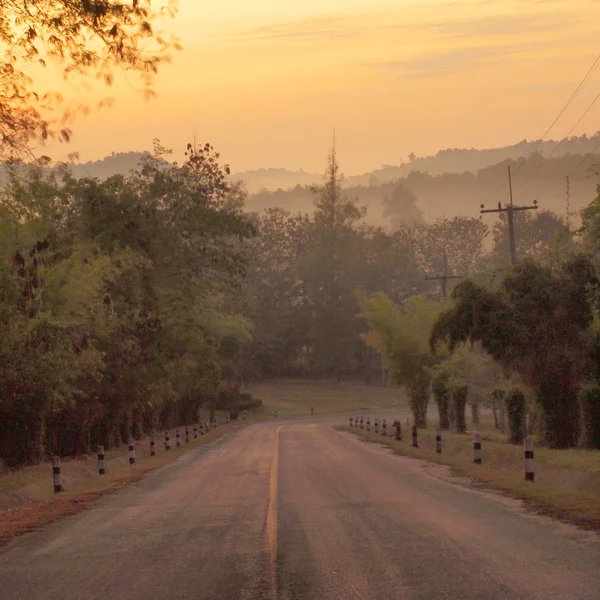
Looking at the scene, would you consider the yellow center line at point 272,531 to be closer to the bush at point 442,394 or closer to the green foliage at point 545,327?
the green foliage at point 545,327

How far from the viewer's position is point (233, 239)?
136m

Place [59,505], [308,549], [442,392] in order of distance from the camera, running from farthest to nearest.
Answer: [442,392] < [59,505] < [308,549]

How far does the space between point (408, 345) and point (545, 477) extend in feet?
118

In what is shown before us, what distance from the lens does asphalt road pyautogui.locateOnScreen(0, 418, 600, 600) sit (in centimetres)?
952

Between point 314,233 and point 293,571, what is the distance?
13138 centimetres

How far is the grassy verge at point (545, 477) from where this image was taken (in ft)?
50.8

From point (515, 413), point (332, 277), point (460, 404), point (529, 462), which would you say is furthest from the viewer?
point (332, 277)

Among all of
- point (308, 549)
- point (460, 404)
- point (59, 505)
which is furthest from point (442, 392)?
point (308, 549)

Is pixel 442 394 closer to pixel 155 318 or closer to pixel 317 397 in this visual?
pixel 155 318

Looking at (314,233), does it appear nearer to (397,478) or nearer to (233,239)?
(233,239)

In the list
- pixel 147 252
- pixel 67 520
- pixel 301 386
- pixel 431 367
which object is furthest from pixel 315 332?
pixel 67 520

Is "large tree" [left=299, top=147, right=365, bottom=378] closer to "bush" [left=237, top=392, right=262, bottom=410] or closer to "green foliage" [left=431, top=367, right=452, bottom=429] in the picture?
"bush" [left=237, top=392, right=262, bottom=410]

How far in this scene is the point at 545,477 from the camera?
77.5 ft

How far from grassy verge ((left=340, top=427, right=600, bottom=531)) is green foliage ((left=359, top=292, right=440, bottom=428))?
22.0m
